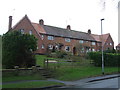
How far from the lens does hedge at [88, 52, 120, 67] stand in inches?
973

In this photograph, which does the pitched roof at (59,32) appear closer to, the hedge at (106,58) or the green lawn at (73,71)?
the hedge at (106,58)

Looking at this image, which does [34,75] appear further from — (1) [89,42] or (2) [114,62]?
(1) [89,42]

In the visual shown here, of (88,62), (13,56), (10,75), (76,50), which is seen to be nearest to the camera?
(10,75)

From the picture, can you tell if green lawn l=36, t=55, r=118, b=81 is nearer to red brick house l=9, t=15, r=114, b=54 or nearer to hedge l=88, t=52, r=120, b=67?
hedge l=88, t=52, r=120, b=67

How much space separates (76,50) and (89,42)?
8100mm

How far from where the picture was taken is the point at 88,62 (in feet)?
79.5

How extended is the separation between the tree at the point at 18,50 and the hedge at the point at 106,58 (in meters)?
10.7

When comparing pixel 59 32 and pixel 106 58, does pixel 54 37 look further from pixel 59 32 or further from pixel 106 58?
pixel 106 58

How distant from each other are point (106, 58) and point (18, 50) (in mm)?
15236

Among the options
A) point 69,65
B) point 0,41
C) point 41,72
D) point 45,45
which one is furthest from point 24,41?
point 45,45

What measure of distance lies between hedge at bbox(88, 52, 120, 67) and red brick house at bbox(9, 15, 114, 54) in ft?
46.3

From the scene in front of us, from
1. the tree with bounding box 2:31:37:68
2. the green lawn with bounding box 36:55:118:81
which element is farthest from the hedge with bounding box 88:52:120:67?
the tree with bounding box 2:31:37:68

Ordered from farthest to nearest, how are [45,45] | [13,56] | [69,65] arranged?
[45,45] → [69,65] → [13,56]

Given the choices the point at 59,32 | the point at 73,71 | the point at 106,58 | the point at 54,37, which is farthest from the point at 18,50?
the point at 59,32
